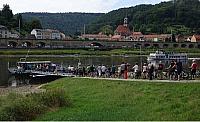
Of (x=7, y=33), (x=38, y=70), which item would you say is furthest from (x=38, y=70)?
(x=7, y=33)

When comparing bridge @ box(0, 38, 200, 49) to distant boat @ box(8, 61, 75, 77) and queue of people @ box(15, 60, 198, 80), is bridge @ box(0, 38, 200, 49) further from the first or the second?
queue of people @ box(15, 60, 198, 80)

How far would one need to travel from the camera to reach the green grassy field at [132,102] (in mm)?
20688

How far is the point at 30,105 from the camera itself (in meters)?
21.9

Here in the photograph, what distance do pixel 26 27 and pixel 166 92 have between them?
172 m

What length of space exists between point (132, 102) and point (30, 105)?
5886 millimetres

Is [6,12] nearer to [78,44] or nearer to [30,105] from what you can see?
[78,44]

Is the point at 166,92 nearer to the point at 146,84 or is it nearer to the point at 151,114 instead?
the point at 146,84

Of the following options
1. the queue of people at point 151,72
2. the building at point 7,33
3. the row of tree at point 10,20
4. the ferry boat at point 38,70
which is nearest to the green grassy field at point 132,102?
the queue of people at point 151,72

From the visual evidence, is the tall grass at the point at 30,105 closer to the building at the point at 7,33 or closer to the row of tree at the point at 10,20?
the building at the point at 7,33

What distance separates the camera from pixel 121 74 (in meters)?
39.0

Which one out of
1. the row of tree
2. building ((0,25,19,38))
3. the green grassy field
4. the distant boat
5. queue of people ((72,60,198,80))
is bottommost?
the distant boat

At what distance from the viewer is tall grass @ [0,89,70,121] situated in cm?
2058

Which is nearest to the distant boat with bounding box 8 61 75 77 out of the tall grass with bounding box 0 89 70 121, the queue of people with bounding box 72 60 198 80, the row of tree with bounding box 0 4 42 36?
the queue of people with bounding box 72 60 198 80

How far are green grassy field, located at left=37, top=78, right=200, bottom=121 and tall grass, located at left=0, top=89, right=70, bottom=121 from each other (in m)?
0.52
